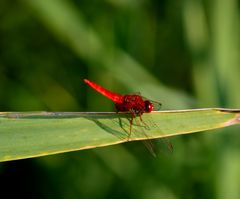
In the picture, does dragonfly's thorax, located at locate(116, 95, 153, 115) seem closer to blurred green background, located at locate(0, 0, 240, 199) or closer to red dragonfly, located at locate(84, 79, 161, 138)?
red dragonfly, located at locate(84, 79, 161, 138)

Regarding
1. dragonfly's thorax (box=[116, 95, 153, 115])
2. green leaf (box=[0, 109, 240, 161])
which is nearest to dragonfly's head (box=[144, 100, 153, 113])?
dragonfly's thorax (box=[116, 95, 153, 115])

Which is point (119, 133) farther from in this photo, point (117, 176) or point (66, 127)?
point (117, 176)

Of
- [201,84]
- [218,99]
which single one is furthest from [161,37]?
[218,99]

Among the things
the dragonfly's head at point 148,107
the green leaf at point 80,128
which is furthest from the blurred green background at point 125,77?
the green leaf at point 80,128

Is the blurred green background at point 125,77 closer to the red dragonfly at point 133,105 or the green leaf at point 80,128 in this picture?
the red dragonfly at point 133,105

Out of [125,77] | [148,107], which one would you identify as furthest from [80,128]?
[125,77]

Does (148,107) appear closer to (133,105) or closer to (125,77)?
(133,105)
